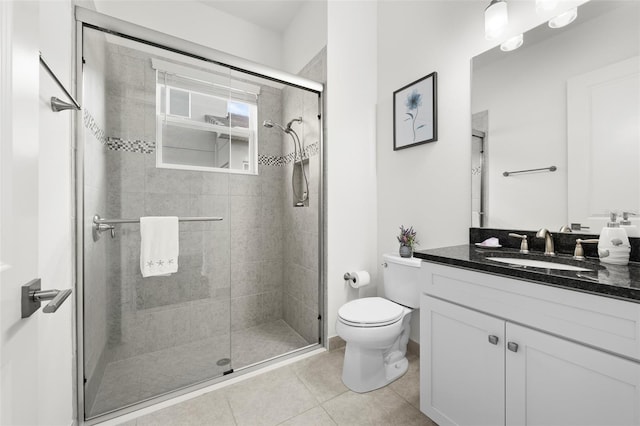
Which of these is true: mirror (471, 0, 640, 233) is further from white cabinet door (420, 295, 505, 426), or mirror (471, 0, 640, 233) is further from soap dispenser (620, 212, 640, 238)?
white cabinet door (420, 295, 505, 426)

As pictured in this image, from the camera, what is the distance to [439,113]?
1813mm

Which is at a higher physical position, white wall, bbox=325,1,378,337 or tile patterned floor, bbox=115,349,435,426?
white wall, bbox=325,1,378,337

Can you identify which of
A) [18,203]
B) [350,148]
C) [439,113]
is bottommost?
[18,203]

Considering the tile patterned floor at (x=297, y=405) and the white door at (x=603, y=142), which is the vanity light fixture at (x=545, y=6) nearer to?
the white door at (x=603, y=142)

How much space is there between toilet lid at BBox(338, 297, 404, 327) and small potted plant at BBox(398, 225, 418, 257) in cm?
36

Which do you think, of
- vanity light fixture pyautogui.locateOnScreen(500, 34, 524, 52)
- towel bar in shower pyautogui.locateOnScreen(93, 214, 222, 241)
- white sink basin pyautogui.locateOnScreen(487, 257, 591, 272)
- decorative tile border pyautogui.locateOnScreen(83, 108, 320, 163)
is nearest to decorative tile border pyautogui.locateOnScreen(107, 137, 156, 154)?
decorative tile border pyautogui.locateOnScreen(83, 108, 320, 163)

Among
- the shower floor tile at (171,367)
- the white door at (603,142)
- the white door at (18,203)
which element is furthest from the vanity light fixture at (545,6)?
the shower floor tile at (171,367)

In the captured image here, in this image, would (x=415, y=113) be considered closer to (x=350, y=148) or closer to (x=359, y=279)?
(x=350, y=148)

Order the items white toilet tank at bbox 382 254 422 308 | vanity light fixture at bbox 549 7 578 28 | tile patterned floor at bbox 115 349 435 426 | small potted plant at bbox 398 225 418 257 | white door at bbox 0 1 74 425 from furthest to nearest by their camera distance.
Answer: small potted plant at bbox 398 225 418 257
white toilet tank at bbox 382 254 422 308
tile patterned floor at bbox 115 349 435 426
vanity light fixture at bbox 549 7 578 28
white door at bbox 0 1 74 425

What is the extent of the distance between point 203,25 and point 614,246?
3.24 meters

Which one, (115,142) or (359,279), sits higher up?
(115,142)

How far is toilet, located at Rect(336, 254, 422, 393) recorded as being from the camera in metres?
1.55

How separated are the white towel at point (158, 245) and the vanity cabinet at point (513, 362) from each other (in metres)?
1.49

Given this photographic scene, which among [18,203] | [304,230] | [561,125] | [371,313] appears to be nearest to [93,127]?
[18,203]
